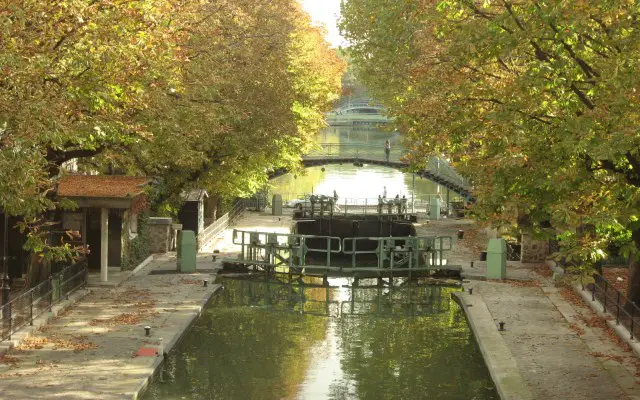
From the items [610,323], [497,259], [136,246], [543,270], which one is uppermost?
[136,246]

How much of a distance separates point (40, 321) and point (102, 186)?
798 centimetres

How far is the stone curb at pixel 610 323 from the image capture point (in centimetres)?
2475

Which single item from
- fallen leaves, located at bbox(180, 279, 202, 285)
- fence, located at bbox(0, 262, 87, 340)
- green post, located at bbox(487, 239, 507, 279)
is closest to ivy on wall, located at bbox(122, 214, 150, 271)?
fallen leaves, located at bbox(180, 279, 202, 285)

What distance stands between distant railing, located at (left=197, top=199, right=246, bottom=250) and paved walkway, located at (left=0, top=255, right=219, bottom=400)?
9367 mm

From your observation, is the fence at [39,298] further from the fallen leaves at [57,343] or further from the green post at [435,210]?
the green post at [435,210]

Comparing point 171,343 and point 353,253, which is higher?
point 353,253

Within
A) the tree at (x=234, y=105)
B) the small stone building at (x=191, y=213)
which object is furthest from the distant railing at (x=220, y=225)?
the tree at (x=234, y=105)

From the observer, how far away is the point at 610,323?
90.3ft

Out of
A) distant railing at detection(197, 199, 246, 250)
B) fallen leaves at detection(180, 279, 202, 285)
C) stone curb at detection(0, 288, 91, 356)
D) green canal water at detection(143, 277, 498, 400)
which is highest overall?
distant railing at detection(197, 199, 246, 250)

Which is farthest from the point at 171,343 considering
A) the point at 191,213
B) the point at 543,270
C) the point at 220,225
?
the point at 220,225

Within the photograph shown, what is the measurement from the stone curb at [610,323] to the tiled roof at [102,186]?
46.9 feet

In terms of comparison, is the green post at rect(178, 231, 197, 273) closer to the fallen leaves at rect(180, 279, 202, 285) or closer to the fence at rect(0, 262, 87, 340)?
the fallen leaves at rect(180, 279, 202, 285)

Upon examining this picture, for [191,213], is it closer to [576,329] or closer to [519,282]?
[519,282]

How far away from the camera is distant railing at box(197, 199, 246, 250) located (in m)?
44.5
